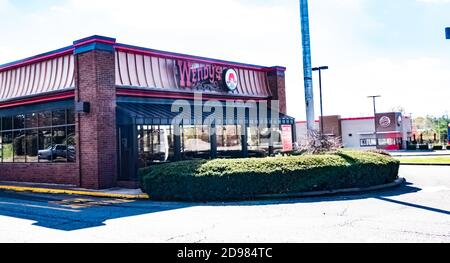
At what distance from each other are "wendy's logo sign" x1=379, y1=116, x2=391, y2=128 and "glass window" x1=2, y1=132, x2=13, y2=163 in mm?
44408

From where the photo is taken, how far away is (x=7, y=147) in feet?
68.1

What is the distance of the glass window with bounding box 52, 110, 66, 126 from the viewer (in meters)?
17.7

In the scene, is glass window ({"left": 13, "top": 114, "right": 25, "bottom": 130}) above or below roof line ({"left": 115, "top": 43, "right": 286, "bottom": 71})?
below

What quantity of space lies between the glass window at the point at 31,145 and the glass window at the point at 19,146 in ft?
1.01

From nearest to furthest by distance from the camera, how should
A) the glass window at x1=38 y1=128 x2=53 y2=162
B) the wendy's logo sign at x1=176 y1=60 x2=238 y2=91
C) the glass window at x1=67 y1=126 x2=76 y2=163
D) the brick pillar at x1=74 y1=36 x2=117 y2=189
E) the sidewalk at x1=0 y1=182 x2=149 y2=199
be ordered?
the sidewalk at x1=0 y1=182 x2=149 y2=199
the brick pillar at x1=74 y1=36 x2=117 y2=189
the glass window at x1=67 y1=126 x2=76 y2=163
the glass window at x1=38 y1=128 x2=53 y2=162
the wendy's logo sign at x1=176 y1=60 x2=238 y2=91

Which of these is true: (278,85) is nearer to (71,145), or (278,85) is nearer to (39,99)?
(71,145)

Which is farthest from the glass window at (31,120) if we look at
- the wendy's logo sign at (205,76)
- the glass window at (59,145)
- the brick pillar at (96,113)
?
the wendy's logo sign at (205,76)

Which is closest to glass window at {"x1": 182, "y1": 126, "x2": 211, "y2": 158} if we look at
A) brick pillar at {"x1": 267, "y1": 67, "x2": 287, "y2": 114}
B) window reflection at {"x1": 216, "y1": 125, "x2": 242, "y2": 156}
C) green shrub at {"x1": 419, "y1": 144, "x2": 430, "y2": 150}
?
window reflection at {"x1": 216, "y1": 125, "x2": 242, "y2": 156}

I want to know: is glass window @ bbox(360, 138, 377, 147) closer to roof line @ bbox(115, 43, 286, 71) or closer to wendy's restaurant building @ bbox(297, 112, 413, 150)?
wendy's restaurant building @ bbox(297, 112, 413, 150)

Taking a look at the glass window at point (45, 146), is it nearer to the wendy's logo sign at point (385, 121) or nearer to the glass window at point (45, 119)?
the glass window at point (45, 119)

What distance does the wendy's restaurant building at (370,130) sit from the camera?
5350cm

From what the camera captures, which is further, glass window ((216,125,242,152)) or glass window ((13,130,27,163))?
glass window ((216,125,242,152))
